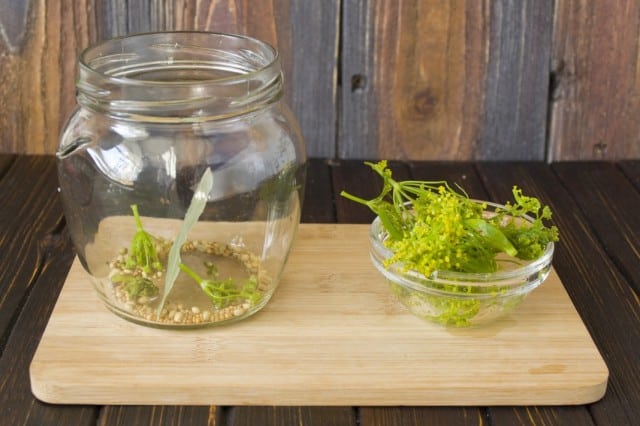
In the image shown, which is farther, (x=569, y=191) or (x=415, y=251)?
(x=569, y=191)

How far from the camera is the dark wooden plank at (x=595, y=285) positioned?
33.9 inches

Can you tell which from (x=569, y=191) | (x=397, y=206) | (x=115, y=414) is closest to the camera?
(x=115, y=414)

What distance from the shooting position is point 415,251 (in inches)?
34.1

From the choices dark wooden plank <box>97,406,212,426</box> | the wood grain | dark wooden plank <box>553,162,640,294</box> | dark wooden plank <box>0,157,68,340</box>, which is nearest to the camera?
dark wooden plank <box>97,406,212,426</box>

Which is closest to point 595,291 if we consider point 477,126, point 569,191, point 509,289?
point 509,289

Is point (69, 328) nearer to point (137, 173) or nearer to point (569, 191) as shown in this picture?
point (137, 173)

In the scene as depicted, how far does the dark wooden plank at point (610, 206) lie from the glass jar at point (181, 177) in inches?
15.6

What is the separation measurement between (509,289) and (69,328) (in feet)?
1.30

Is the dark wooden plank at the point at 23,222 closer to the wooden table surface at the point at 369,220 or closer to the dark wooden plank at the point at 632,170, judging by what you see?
the wooden table surface at the point at 369,220

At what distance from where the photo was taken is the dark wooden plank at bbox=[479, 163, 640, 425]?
0.86 m

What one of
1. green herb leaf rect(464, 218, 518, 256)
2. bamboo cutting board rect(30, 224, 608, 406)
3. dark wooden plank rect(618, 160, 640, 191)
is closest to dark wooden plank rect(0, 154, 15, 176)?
bamboo cutting board rect(30, 224, 608, 406)

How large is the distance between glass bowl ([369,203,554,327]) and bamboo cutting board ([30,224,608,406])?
0.05 ft

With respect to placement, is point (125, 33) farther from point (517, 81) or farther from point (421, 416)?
point (421, 416)

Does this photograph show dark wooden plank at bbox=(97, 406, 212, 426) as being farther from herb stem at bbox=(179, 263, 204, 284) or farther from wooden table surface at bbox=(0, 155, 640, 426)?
herb stem at bbox=(179, 263, 204, 284)
